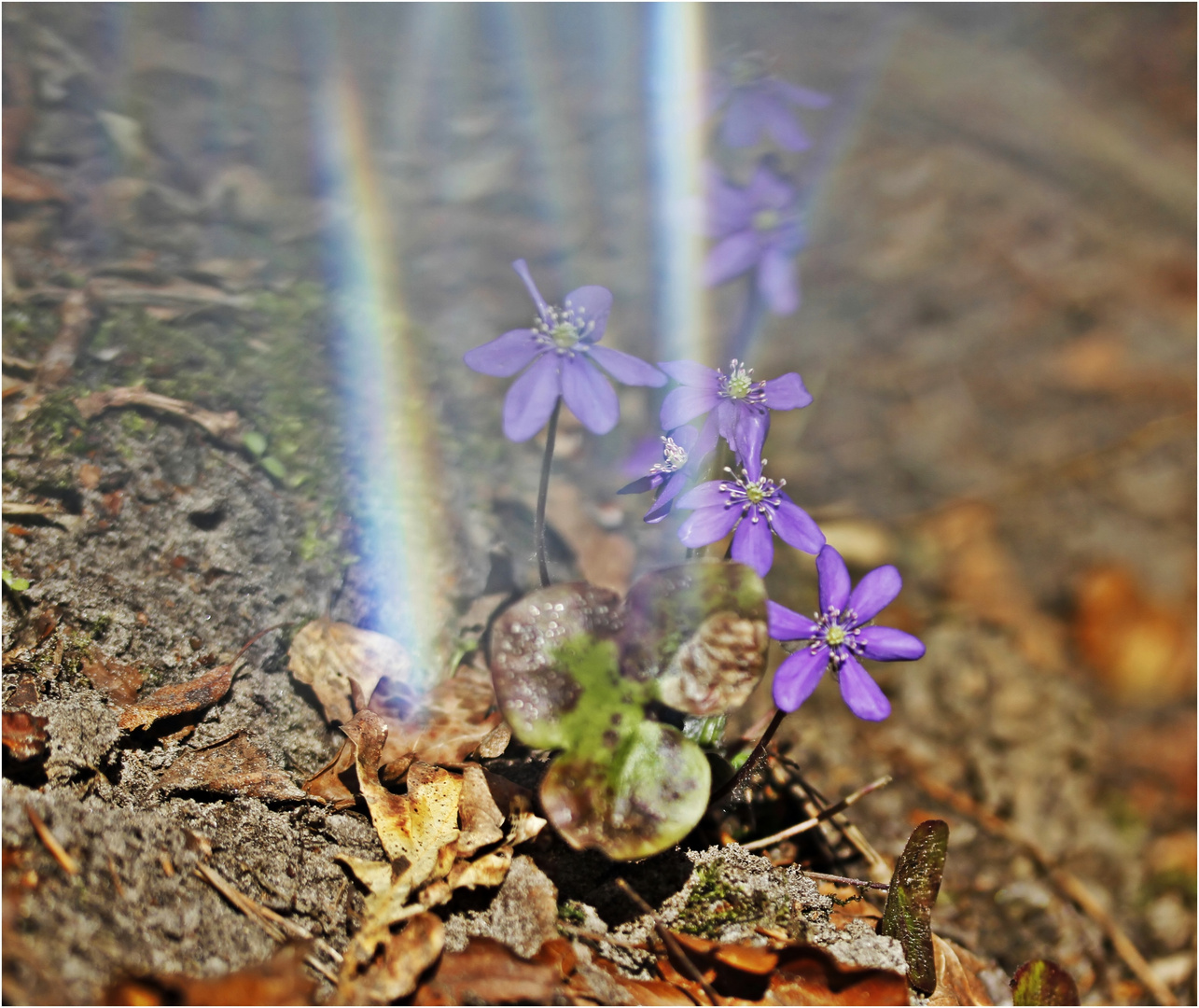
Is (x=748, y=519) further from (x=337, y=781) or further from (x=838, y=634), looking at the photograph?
(x=337, y=781)

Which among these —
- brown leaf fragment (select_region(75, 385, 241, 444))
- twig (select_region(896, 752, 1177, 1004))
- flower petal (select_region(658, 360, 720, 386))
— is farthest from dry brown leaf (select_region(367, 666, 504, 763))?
twig (select_region(896, 752, 1177, 1004))

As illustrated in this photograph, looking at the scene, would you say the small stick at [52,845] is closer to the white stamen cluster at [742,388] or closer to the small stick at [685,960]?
the small stick at [685,960]

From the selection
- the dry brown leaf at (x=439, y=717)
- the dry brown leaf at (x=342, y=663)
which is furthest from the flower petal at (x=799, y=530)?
the dry brown leaf at (x=342, y=663)

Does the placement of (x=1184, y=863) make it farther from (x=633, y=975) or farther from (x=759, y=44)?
(x=759, y=44)

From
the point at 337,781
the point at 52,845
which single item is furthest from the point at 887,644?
the point at 52,845

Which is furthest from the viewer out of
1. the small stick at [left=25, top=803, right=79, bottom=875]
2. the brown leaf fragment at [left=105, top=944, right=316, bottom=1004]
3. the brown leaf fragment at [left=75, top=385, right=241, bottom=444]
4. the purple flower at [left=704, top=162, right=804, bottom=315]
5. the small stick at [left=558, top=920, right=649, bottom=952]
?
the purple flower at [left=704, top=162, right=804, bottom=315]

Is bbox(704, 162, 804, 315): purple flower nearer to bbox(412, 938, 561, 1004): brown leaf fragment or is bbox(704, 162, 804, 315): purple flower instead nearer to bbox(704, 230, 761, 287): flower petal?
bbox(704, 230, 761, 287): flower petal
